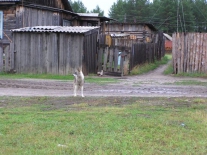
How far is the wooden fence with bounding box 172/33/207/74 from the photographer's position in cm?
1873

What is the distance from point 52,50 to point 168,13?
53.6m

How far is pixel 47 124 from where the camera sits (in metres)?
7.62

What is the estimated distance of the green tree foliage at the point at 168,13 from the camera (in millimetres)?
69750

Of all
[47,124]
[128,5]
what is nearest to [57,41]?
[47,124]

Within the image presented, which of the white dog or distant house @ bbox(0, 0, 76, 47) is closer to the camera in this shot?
the white dog

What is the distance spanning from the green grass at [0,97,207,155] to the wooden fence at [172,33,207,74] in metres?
8.44

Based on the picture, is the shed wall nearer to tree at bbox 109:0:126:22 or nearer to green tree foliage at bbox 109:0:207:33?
green tree foliage at bbox 109:0:207:33

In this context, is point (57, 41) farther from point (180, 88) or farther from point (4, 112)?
point (4, 112)

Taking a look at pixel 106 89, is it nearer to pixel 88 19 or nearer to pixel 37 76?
pixel 37 76

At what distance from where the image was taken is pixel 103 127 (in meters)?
7.35

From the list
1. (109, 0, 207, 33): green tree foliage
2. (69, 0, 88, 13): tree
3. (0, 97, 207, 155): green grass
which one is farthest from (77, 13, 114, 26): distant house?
(69, 0, 88, 13): tree

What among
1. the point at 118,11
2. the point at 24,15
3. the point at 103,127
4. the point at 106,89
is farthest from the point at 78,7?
the point at 103,127

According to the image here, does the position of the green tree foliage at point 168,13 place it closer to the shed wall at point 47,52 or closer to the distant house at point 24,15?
the distant house at point 24,15

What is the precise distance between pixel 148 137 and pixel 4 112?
3876 millimetres
